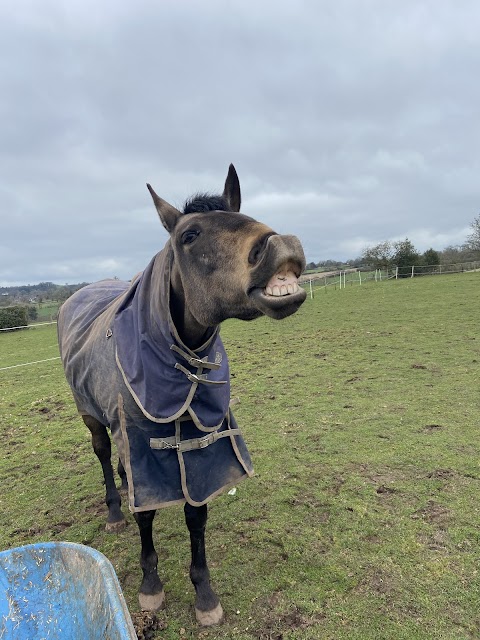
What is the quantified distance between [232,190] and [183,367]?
0.97 metres

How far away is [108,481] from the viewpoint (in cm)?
346

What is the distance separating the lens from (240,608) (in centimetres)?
237

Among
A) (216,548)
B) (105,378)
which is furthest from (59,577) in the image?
(216,548)

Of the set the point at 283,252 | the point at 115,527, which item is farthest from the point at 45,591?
the point at 283,252

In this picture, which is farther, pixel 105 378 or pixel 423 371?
pixel 423 371

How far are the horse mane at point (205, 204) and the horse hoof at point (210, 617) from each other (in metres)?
2.16

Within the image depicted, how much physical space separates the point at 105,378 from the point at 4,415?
5.33m

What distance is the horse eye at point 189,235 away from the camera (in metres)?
1.88

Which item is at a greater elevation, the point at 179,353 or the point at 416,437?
the point at 179,353

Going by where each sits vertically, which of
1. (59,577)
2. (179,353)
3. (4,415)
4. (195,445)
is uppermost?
(179,353)

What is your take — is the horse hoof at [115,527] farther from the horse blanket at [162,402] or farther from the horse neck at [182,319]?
the horse neck at [182,319]

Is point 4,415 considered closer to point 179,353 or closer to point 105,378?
point 105,378

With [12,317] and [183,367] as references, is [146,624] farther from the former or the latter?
[12,317]

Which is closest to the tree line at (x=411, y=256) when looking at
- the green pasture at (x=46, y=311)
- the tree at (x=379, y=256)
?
the tree at (x=379, y=256)
